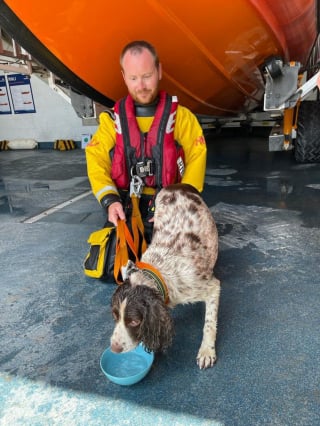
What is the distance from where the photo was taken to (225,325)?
6.45ft

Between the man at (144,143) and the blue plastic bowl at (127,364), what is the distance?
102cm

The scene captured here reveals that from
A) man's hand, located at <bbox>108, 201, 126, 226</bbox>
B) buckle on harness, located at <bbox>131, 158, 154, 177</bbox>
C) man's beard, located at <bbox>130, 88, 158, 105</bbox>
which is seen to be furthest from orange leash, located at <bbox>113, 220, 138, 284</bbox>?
man's beard, located at <bbox>130, 88, 158, 105</bbox>

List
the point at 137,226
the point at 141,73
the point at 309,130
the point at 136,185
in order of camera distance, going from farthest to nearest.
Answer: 1. the point at 309,130
2. the point at 136,185
3. the point at 137,226
4. the point at 141,73

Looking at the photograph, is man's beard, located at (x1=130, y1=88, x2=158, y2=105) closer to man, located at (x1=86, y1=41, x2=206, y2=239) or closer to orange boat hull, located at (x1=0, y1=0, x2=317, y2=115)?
man, located at (x1=86, y1=41, x2=206, y2=239)

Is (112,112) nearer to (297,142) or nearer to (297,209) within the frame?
(297,209)

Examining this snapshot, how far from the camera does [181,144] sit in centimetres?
271

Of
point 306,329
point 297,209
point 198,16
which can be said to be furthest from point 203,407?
point 198,16

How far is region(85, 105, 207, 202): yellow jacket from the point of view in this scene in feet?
8.49

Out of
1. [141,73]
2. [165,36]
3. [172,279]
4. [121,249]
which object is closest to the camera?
[172,279]

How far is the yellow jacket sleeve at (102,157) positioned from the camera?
2.53 metres

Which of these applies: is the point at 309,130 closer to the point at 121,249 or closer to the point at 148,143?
the point at 148,143

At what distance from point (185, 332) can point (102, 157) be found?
4.74ft

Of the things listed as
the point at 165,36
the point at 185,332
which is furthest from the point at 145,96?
the point at 185,332

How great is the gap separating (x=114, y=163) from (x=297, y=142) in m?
3.37
